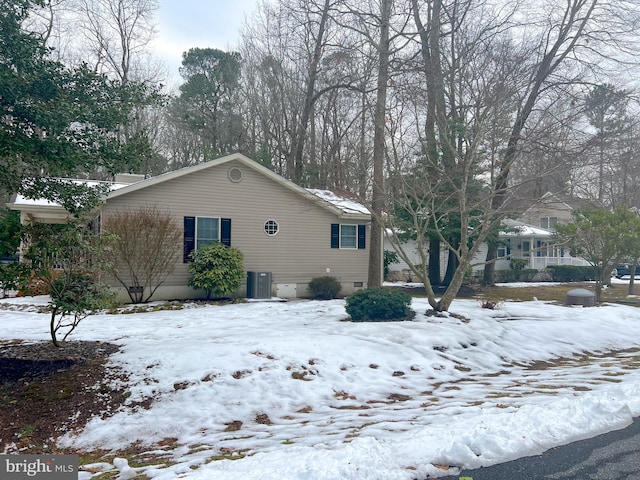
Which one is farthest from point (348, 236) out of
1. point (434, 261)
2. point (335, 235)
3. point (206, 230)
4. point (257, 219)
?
point (434, 261)

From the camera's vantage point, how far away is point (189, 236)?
15.1 m

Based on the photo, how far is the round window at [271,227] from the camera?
643 inches

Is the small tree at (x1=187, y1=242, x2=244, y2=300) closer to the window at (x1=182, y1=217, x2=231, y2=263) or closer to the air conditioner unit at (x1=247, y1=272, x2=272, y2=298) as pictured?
the window at (x1=182, y1=217, x2=231, y2=263)

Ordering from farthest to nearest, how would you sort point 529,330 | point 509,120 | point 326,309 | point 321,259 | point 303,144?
point 303,144 < point 321,259 < point 326,309 < point 509,120 < point 529,330

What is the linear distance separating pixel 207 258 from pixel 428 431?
10810mm

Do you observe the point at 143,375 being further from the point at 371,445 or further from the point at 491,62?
the point at 491,62

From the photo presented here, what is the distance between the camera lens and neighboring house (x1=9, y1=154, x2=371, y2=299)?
14.6 m

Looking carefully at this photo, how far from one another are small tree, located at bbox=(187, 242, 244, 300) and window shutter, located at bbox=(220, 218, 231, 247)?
573 mm

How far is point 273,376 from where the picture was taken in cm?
699

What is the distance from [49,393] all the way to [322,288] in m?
11.1

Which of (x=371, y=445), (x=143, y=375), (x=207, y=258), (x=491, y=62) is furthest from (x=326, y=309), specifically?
(x=371, y=445)

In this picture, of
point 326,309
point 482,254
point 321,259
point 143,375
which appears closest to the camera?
point 143,375

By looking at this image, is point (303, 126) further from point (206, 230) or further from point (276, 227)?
point (206, 230)

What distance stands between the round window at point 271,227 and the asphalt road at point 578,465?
12635 mm
